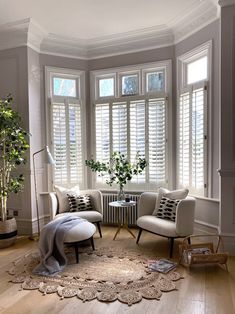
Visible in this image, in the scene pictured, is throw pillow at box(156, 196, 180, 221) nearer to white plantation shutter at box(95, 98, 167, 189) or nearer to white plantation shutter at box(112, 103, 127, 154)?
white plantation shutter at box(95, 98, 167, 189)

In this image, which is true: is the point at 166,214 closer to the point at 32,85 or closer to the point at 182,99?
the point at 182,99

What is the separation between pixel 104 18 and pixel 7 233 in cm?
361

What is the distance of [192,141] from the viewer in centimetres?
420

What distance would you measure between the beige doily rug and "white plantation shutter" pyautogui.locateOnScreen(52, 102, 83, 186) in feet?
5.70

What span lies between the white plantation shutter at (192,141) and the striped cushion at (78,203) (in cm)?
160

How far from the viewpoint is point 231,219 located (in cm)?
346

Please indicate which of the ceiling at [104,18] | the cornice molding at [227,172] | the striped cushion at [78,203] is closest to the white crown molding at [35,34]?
the ceiling at [104,18]

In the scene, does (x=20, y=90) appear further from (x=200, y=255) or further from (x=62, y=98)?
(x=200, y=255)

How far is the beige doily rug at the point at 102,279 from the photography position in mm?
2564

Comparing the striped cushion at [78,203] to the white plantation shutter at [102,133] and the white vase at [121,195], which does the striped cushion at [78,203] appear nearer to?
the white vase at [121,195]

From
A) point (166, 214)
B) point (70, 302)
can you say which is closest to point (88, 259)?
point (70, 302)

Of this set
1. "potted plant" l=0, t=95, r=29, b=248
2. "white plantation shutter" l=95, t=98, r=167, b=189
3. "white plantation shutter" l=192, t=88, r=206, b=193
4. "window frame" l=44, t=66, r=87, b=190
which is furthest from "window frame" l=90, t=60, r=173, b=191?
"potted plant" l=0, t=95, r=29, b=248

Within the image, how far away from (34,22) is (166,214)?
3630 millimetres

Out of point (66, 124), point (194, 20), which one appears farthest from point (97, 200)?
point (194, 20)
